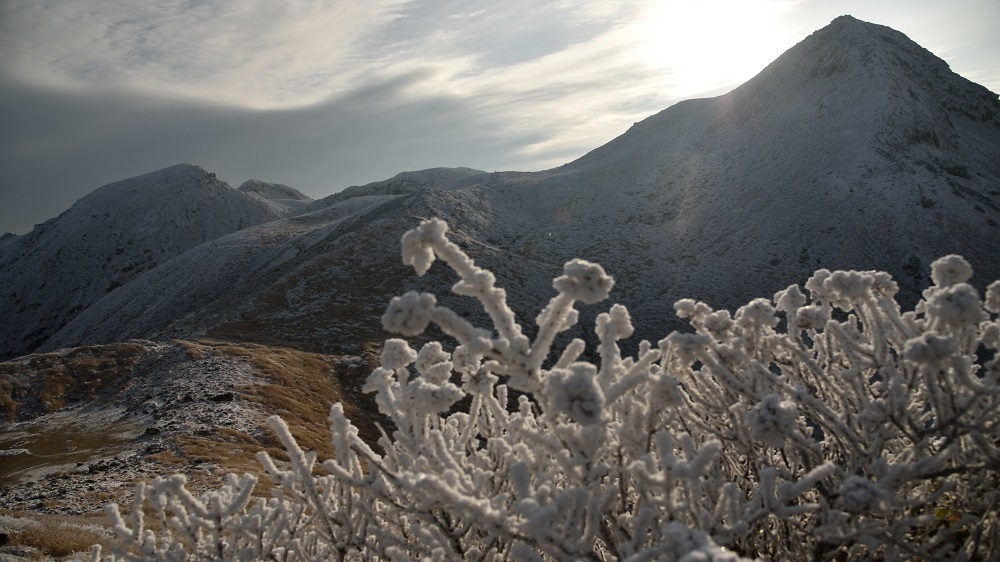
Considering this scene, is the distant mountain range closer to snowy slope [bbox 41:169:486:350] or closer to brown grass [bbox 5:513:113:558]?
snowy slope [bbox 41:169:486:350]

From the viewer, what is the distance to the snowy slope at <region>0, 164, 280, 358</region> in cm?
10444

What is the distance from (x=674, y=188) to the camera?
70.4 meters

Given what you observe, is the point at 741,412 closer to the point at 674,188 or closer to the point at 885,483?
the point at 885,483

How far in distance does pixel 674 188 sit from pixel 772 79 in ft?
90.6

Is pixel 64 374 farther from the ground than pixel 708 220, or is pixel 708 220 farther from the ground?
pixel 708 220

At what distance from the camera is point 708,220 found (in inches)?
2384

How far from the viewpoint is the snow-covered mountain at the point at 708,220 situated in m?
47.4

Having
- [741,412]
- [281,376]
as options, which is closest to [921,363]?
[741,412]

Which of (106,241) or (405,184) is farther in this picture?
(405,184)

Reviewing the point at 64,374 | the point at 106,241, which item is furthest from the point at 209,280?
the point at 106,241

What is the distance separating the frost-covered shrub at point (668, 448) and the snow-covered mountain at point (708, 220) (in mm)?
39701

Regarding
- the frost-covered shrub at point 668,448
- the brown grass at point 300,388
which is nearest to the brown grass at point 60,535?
the brown grass at point 300,388

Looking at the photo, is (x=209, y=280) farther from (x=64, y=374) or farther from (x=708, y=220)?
(x=708, y=220)

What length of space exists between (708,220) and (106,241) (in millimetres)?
137231
